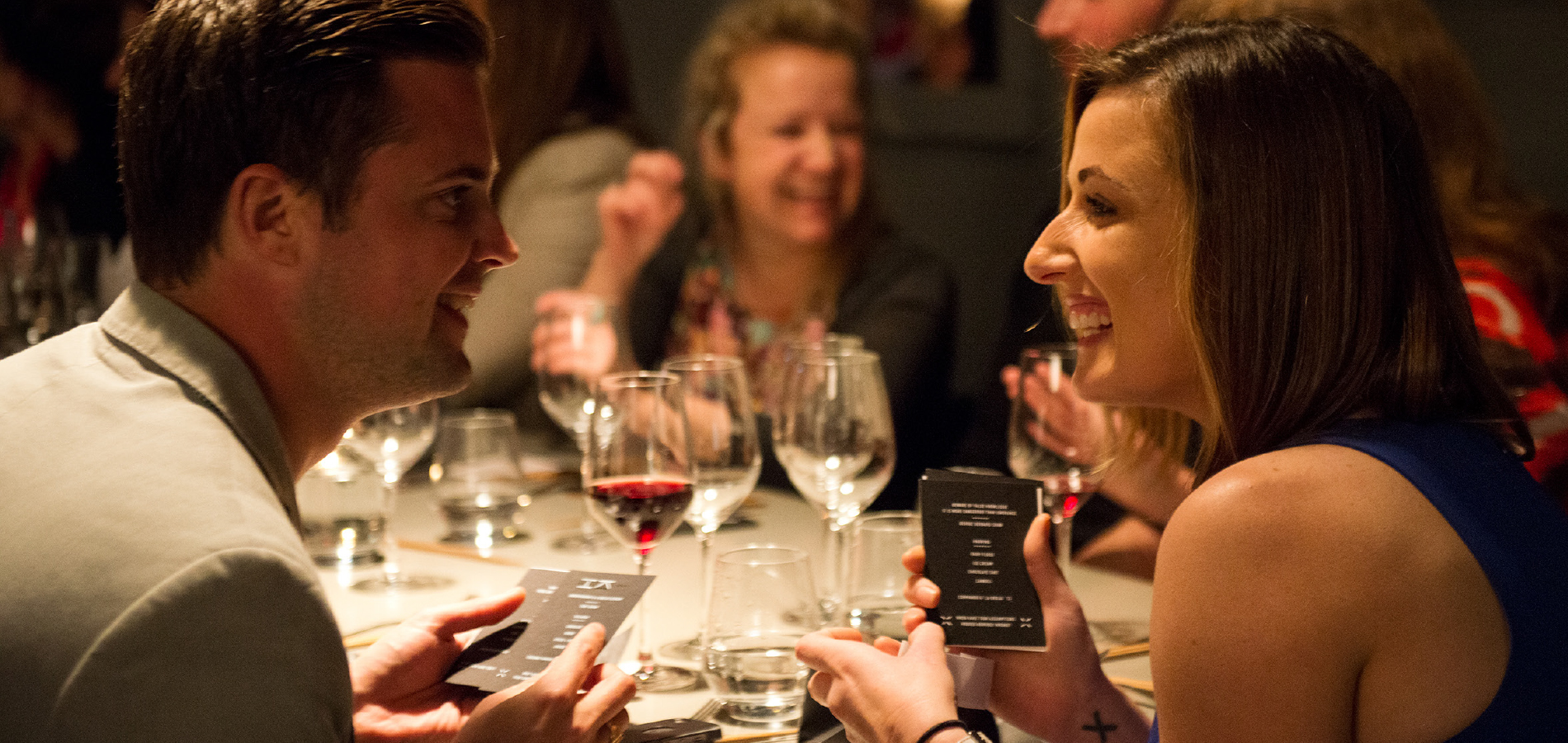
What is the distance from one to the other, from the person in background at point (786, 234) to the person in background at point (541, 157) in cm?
13

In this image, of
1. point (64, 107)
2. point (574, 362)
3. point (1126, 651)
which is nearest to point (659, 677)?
point (1126, 651)

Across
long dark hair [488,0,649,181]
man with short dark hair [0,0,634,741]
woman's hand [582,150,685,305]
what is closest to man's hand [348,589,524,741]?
man with short dark hair [0,0,634,741]

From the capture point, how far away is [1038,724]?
1.34m

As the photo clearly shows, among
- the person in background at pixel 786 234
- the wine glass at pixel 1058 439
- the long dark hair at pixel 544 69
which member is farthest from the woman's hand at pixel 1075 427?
the long dark hair at pixel 544 69

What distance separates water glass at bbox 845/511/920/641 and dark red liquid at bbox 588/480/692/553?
204mm

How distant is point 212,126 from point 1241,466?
91 cm

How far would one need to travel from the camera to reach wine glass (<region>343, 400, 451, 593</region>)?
6.09ft

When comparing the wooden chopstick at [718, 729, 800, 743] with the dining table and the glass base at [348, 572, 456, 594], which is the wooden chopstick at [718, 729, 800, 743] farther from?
the glass base at [348, 572, 456, 594]

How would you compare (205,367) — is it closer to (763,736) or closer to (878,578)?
(763,736)

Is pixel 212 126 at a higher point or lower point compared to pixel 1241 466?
higher

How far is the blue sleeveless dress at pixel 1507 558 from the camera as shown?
1.02 metres

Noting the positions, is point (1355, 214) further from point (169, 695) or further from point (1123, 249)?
point (169, 695)

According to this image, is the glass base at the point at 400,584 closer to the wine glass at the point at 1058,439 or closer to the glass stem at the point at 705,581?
the glass stem at the point at 705,581

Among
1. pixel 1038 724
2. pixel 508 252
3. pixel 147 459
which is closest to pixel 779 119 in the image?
pixel 508 252
